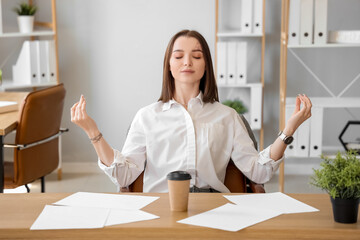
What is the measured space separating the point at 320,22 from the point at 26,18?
2133 mm

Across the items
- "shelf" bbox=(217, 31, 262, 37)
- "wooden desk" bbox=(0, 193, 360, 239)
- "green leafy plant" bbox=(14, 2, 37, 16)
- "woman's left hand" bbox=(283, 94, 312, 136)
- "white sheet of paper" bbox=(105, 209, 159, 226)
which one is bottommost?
"wooden desk" bbox=(0, 193, 360, 239)

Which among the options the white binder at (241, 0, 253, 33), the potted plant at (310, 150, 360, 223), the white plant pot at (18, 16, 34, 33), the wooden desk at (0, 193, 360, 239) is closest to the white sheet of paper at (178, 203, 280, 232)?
the wooden desk at (0, 193, 360, 239)

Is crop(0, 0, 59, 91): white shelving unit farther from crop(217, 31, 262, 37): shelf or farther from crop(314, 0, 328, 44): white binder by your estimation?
crop(314, 0, 328, 44): white binder

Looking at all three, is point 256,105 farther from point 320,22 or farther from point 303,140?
point 320,22

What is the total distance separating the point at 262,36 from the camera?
441cm

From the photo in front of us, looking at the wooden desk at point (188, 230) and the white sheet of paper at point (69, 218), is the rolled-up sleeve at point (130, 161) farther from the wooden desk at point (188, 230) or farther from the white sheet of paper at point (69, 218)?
the wooden desk at point (188, 230)

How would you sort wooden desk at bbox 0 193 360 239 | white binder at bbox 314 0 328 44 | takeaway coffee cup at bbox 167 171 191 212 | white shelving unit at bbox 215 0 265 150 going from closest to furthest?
wooden desk at bbox 0 193 360 239 → takeaway coffee cup at bbox 167 171 191 212 → white binder at bbox 314 0 328 44 → white shelving unit at bbox 215 0 265 150

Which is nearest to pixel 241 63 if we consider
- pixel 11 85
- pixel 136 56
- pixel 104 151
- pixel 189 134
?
pixel 136 56

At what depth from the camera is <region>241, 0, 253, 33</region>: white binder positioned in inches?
172

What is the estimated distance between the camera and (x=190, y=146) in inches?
94.7

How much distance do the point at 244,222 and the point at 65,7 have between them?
11.2 ft

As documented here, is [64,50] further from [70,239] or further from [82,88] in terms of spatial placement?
[70,239]

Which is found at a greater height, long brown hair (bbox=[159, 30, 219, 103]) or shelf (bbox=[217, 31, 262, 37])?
shelf (bbox=[217, 31, 262, 37])

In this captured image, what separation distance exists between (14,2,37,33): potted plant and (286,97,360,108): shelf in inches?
78.3
